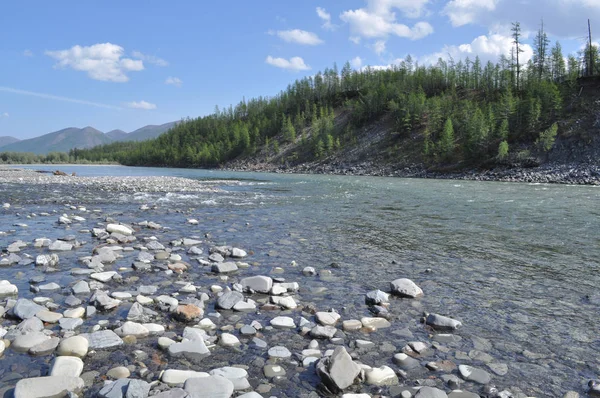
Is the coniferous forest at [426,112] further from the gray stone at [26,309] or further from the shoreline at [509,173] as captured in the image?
the gray stone at [26,309]

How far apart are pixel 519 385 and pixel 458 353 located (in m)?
0.81

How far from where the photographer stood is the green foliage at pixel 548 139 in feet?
200

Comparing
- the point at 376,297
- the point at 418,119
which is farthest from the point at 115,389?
the point at 418,119

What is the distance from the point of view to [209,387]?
3824mm

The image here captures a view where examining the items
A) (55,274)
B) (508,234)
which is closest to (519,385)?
(55,274)

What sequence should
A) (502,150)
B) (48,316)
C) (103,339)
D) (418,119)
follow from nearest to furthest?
1. (103,339)
2. (48,316)
3. (502,150)
4. (418,119)

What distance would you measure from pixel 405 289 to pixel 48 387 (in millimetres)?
5642

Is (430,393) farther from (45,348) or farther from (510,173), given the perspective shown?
(510,173)

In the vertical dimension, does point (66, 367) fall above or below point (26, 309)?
below

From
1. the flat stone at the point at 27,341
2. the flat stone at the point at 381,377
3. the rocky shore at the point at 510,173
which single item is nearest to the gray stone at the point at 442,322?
the flat stone at the point at 381,377

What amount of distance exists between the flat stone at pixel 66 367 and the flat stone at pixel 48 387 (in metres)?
0.12

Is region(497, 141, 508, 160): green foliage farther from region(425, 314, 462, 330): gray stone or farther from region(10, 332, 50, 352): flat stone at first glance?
region(10, 332, 50, 352): flat stone

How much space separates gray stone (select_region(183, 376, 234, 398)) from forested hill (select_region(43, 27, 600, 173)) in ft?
227

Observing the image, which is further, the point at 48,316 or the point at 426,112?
the point at 426,112
